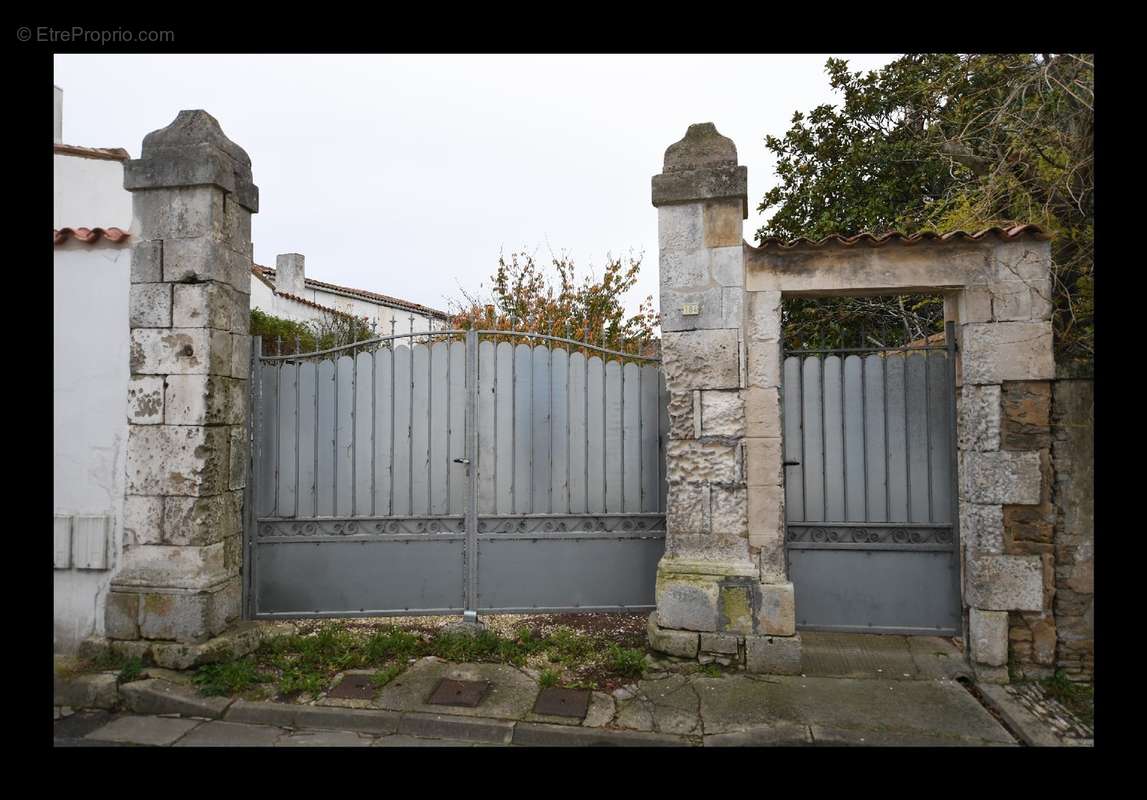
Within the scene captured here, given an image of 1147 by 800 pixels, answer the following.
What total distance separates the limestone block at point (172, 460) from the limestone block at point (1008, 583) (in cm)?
491

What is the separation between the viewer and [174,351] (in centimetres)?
405

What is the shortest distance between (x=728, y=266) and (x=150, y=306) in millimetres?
3763

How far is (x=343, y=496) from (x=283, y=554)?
58 cm

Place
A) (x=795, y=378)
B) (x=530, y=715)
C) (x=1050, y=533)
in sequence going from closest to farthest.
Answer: (x=530, y=715)
(x=1050, y=533)
(x=795, y=378)

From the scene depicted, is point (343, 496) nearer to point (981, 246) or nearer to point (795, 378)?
point (795, 378)

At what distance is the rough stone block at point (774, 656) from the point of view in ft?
12.8

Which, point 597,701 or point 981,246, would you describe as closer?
point 597,701

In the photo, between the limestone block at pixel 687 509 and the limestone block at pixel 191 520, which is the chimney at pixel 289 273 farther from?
the limestone block at pixel 687 509

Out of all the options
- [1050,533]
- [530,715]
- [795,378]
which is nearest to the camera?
[530,715]

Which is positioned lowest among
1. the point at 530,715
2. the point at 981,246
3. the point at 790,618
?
the point at 530,715

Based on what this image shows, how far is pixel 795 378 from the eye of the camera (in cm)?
436

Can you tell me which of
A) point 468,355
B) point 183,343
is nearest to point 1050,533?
point 468,355

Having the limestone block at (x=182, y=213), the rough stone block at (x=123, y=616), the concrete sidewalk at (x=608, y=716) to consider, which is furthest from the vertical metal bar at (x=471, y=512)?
the rough stone block at (x=123, y=616)

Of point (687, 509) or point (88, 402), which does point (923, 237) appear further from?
point (88, 402)
